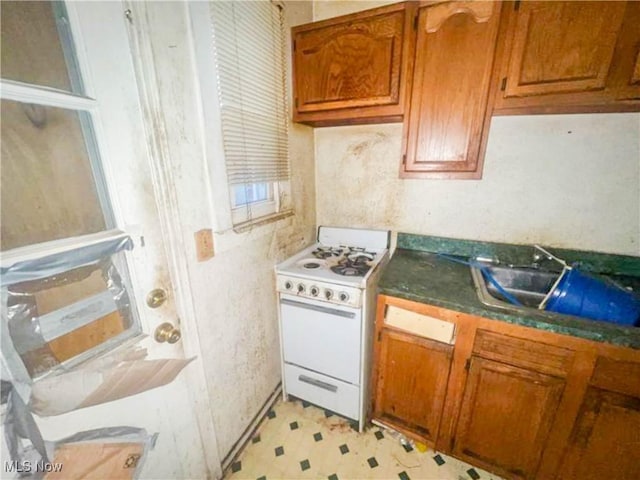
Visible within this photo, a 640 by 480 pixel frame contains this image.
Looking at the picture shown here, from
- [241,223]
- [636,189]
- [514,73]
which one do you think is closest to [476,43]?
[514,73]

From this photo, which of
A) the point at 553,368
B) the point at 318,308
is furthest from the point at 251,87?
the point at 553,368

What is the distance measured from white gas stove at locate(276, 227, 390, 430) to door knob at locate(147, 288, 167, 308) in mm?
672

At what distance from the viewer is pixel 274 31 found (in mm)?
1386

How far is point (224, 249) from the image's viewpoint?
1214 millimetres

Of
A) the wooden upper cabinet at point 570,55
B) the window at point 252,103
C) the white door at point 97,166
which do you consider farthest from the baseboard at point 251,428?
the wooden upper cabinet at point 570,55

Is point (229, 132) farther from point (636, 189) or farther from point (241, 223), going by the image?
point (636, 189)

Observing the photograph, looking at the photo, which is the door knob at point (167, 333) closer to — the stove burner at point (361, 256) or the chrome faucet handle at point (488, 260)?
the stove burner at point (361, 256)

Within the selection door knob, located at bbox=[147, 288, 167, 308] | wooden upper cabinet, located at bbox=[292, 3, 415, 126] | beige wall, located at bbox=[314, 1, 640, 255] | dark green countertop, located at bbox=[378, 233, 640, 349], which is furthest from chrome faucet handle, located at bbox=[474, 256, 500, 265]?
door knob, located at bbox=[147, 288, 167, 308]

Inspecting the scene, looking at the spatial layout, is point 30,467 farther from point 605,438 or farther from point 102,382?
point 605,438

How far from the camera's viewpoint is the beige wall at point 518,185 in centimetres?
135

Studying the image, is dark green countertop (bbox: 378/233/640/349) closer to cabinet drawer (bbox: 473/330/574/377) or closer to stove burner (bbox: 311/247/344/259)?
cabinet drawer (bbox: 473/330/574/377)

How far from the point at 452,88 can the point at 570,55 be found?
439 mm

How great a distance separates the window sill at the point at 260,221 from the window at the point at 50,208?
0.52 metres

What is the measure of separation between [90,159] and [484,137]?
159cm
